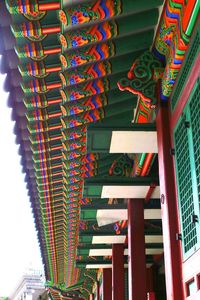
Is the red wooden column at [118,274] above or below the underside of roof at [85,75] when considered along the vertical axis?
below

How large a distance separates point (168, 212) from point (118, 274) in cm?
690

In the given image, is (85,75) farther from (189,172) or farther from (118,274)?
(118,274)

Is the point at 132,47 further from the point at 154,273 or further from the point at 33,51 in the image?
the point at 154,273

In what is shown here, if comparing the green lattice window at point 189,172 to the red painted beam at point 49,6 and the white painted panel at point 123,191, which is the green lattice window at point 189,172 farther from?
the white painted panel at point 123,191

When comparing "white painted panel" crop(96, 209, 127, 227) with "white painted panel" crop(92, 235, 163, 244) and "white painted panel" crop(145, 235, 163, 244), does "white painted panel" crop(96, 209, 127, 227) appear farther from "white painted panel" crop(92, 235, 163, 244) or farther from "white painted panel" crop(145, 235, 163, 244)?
"white painted panel" crop(145, 235, 163, 244)

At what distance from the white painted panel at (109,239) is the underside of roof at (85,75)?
1.73 metres

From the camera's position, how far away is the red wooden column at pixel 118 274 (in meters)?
12.2

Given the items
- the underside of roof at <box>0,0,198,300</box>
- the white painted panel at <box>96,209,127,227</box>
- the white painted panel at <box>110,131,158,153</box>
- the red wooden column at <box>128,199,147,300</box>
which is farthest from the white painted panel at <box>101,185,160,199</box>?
the white painted panel at <box>110,131,158,153</box>

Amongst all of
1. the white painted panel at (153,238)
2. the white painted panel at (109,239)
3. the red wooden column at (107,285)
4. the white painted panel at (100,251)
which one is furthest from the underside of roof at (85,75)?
the red wooden column at (107,285)

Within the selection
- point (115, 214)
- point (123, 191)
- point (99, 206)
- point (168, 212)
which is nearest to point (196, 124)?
point (168, 212)

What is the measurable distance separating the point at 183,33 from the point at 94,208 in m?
5.15

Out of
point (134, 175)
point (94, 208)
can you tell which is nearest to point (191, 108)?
point (134, 175)

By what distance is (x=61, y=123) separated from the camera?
7.88m

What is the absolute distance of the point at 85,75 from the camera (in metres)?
6.66
